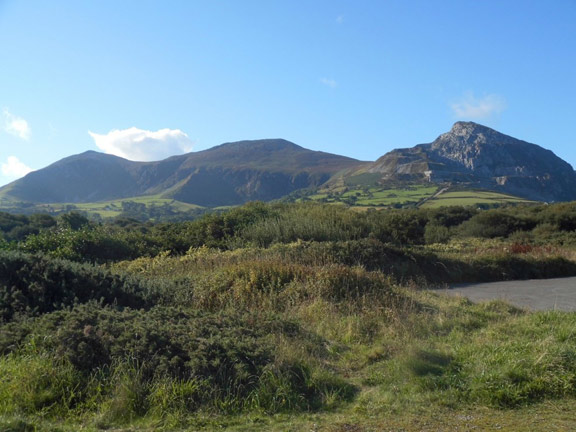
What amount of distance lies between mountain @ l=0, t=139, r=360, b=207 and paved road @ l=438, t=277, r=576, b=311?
406 feet

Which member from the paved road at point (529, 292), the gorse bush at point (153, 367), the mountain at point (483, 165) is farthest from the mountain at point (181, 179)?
the gorse bush at point (153, 367)

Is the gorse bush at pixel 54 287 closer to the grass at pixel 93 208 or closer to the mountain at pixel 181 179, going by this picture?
the grass at pixel 93 208

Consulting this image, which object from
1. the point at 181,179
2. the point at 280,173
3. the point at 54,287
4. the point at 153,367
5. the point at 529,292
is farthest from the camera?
the point at 181,179

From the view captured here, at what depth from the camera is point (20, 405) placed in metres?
4.32

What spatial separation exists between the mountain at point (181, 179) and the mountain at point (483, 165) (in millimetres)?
26814

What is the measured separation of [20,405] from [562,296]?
1079cm

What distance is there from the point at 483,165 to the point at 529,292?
156372 millimetres

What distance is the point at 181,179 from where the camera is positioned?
172125mm

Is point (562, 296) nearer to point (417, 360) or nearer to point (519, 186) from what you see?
point (417, 360)

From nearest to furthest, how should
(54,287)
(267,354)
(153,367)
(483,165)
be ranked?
(153,367) → (267,354) → (54,287) → (483,165)

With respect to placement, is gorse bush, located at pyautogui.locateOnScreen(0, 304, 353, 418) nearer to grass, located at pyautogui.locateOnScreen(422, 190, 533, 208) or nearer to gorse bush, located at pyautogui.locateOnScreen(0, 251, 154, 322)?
gorse bush, located at pyautogui.locateOnScreen(0, 251, 154, 322)

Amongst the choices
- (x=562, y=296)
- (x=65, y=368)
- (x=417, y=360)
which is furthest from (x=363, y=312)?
(x=562, y=296)

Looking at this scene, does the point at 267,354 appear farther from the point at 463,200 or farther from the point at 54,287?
the point at 463,200

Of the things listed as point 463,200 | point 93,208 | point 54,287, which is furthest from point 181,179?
point 54,287
